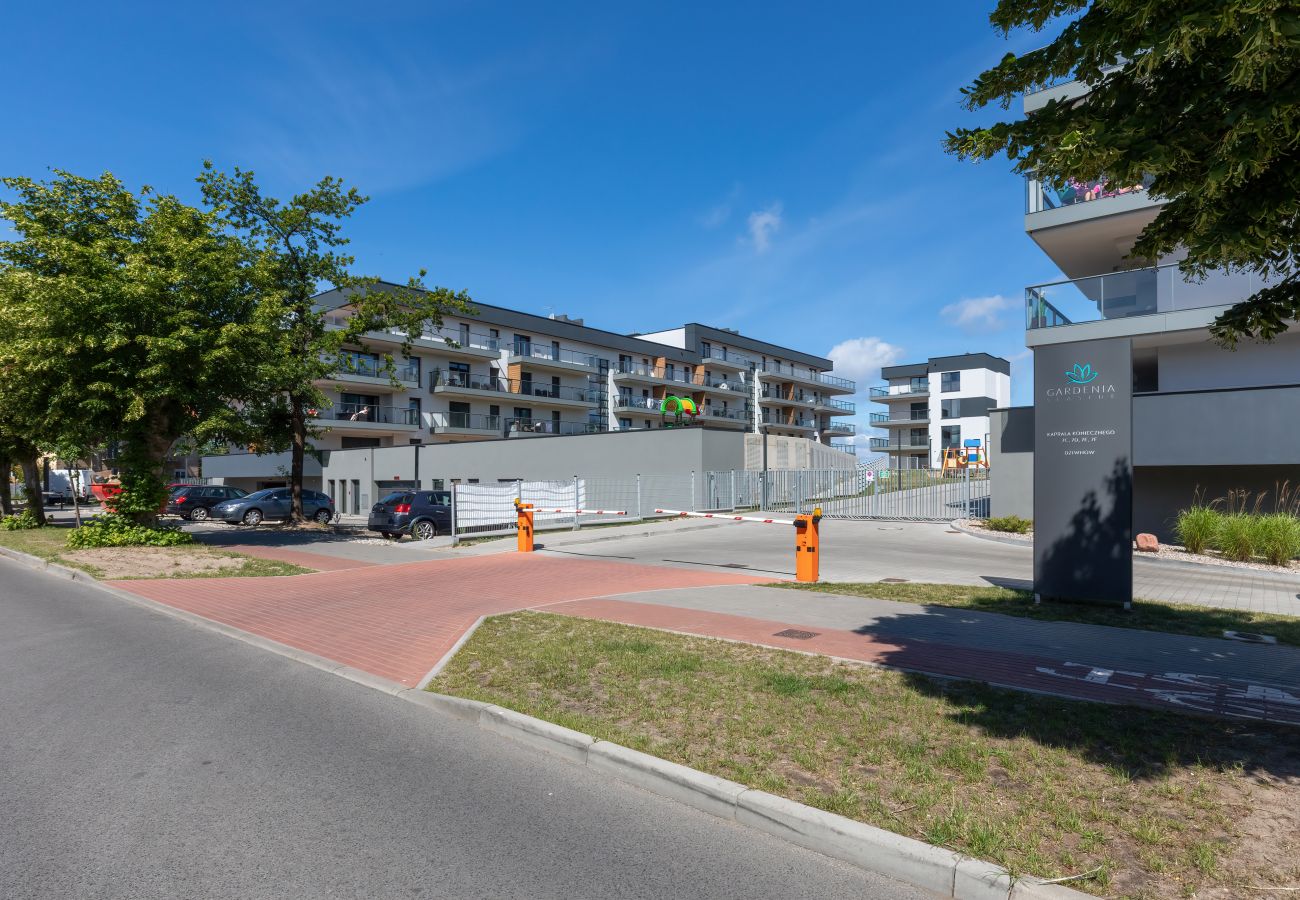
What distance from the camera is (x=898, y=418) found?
76.2m

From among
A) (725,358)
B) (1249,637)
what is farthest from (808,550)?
(725,358)

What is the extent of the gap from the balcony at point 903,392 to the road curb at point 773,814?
7410 cm

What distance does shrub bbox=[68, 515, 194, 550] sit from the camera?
1850 cm

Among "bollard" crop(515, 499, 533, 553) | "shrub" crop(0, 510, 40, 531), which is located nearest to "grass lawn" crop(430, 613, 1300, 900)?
"bollard" crop(515, 499, 533, 553)

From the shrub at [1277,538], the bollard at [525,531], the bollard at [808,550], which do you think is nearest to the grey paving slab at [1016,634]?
the bollard at [808,550]

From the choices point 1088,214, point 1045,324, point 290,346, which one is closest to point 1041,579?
point 1045,324

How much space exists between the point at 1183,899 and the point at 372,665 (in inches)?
256

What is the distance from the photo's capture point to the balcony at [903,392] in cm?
7425

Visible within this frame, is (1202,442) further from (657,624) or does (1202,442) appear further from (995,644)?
(657,624)

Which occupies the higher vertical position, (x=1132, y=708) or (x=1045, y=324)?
(x=1045, y=324)

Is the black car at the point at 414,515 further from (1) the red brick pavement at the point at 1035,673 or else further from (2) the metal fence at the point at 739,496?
(1) the red brick pavement at the point at 1035,673

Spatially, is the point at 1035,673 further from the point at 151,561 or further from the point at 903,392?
the point at 903,392

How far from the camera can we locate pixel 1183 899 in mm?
3006

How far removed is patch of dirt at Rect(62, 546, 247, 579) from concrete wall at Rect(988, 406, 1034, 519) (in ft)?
61.8
